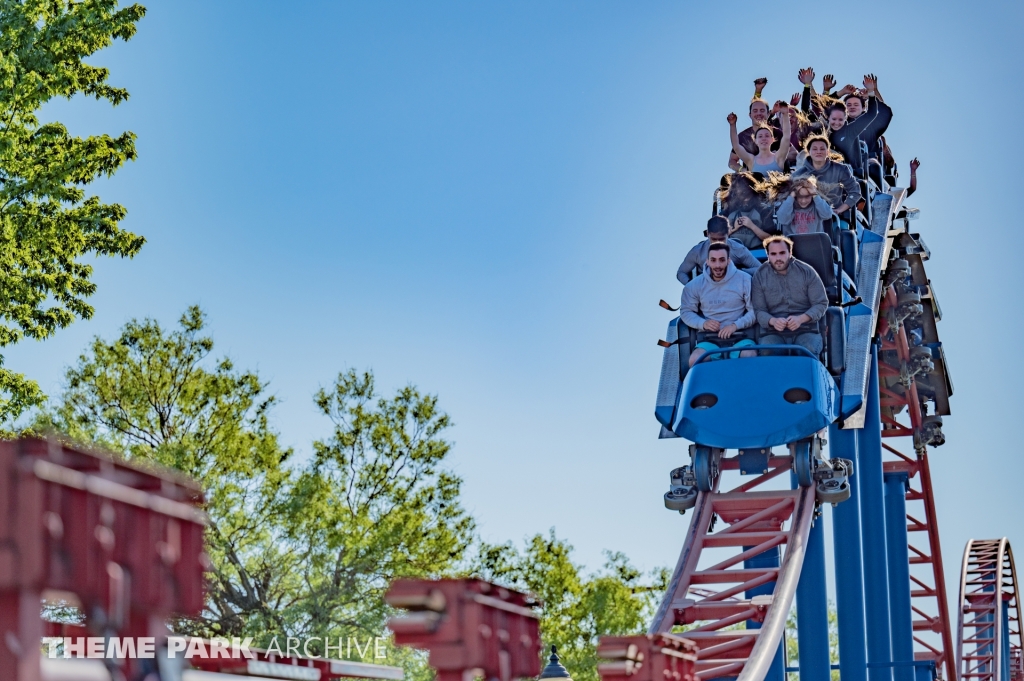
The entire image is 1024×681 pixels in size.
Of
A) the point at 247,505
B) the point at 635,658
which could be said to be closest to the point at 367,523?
the point at 247,505

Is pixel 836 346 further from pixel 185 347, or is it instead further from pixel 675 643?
pixel 185 347

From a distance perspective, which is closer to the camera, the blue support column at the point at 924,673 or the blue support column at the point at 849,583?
the blue support column at the point at 849,583

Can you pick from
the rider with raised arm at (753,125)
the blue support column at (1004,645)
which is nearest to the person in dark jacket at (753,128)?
the rider with raised arm at (753,125)

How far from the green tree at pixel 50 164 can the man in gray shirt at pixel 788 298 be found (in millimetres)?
5237

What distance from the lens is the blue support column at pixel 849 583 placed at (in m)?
10.5

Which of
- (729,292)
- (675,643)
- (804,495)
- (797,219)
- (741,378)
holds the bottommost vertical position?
(675,643)

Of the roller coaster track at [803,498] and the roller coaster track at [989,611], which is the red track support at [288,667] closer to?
the roller coaster track at [803,498]

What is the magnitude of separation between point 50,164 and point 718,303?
538cm

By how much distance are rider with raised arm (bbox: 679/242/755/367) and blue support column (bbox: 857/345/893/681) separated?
2.61 meters

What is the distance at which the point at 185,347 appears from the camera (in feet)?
52.6

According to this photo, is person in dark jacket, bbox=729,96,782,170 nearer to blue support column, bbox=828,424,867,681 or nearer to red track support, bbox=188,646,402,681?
blue support column, bbox=828,424,867,681

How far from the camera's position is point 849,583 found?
1075cm

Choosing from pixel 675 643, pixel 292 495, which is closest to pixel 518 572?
pixel 292 495

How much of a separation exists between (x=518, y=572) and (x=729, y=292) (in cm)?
1011
